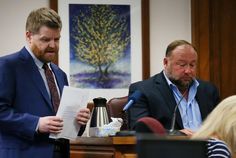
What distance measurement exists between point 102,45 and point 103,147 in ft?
6.53

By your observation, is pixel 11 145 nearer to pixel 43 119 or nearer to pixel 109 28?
pixel 43 119

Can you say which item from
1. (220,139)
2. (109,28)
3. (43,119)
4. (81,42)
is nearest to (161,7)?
(109,28)

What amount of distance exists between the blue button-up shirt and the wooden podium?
2.76 ft

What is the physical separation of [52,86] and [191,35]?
2.50m

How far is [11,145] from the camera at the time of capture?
2.50 metres

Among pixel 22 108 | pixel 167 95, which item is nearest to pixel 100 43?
pixel 167 95

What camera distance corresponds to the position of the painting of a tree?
184 inches

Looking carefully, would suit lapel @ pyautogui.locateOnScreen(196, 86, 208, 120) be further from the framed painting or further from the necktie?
the necktie

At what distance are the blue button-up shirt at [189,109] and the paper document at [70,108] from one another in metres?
1.12

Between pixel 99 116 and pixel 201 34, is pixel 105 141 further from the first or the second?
pixel 201 34

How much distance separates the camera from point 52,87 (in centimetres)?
268

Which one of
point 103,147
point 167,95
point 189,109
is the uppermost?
point 167,95

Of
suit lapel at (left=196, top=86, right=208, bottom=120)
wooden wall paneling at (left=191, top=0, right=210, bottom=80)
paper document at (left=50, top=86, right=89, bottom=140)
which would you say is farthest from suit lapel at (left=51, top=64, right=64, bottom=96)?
wooden wall paneling at (left=191, top=0, right=210, bottom=80)

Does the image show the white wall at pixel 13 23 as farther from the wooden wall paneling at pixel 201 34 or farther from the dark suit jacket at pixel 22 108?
the dark suit jacket at pixel 22 108
